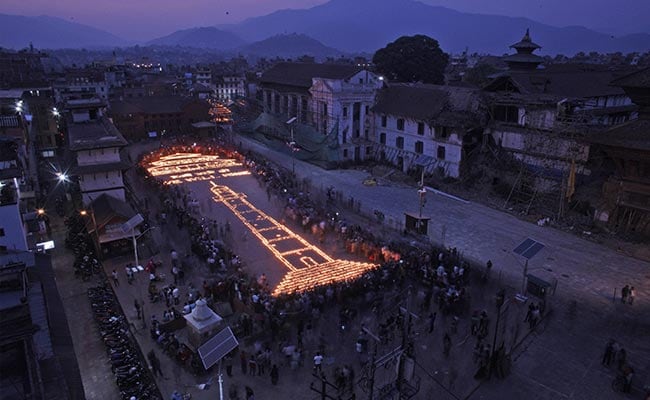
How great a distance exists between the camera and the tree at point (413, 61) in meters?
70.8

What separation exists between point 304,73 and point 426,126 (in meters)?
24.3

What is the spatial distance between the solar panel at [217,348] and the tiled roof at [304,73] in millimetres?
44082

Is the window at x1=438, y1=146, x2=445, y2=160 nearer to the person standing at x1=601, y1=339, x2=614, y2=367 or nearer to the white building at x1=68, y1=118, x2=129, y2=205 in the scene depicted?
the person standing at x1=601, y1=339, x2=614, y2=367

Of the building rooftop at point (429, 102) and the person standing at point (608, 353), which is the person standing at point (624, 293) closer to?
the person standing at point (608, 353)

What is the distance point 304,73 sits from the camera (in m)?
64.1

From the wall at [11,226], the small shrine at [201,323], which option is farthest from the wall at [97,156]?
the small shrine at [201,323]

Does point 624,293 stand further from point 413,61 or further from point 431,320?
point 413,61

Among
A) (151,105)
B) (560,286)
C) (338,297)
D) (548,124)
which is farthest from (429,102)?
(151,105)

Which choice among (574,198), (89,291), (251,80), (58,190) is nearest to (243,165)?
(58,190)

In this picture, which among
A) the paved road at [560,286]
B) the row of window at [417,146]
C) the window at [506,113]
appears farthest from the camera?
the row of window at [417,146]

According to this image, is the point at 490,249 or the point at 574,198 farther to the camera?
the point at 574,198

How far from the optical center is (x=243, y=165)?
52.1 metres

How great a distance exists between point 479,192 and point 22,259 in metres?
34.4

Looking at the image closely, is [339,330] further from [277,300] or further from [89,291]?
→ [89,291]
